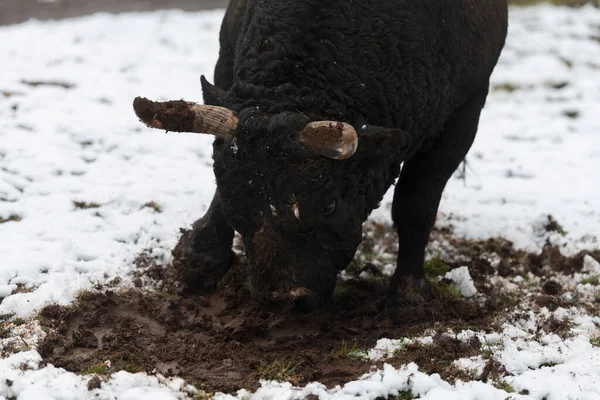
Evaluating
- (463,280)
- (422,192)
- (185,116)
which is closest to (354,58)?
(185,116)

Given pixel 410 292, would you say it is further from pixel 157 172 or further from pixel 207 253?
pixel 157 172

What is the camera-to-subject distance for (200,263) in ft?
18.4

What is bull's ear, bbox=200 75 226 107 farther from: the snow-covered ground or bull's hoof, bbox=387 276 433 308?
bull's hoof, bbox=387 276 433 308

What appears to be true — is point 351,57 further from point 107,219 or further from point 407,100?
point 107,219

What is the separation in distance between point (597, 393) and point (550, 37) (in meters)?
11.0

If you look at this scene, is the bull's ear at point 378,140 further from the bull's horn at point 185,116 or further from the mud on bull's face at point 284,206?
the bull's horn at point 185,116

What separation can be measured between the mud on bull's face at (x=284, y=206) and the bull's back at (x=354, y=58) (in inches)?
10.5

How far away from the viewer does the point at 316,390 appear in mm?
3990

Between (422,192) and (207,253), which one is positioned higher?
(422,192)

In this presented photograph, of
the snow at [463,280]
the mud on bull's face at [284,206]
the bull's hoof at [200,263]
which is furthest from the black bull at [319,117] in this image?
the bull's hoof at [200,263]

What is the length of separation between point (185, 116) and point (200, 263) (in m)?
1.68

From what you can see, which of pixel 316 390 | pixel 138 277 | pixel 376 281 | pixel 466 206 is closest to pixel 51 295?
pixel 138 277

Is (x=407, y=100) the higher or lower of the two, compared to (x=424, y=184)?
higher

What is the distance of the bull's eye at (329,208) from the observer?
4.40 meters
